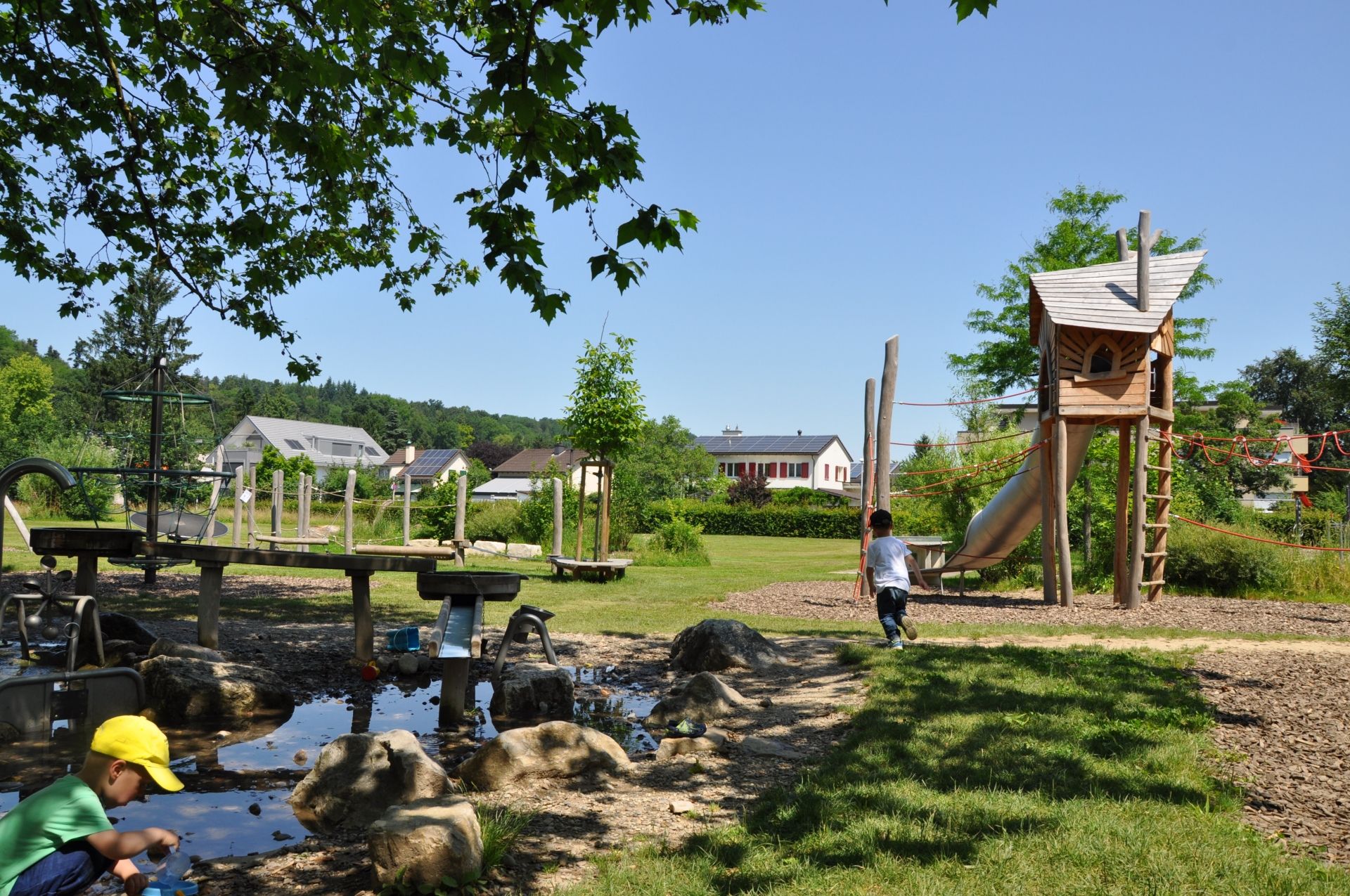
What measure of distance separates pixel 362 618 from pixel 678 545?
51.7 ft

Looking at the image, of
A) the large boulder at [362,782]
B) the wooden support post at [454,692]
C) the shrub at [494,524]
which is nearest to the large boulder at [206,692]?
the wooden support post at [454,692]

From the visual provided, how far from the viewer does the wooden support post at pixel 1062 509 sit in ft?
46.0

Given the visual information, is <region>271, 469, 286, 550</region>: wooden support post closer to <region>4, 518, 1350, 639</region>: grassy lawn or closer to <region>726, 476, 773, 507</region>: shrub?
<region>4, 518, 1350, 639</region>: grassy lawn

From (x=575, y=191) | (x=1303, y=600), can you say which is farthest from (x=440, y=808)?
(x=1303, y=600)

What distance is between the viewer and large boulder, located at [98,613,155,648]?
898 cm

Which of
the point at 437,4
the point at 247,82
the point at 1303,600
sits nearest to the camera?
the point at 247,82

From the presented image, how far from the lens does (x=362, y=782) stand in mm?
4789

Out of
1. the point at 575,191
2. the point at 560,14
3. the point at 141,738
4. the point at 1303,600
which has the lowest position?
the point at 1303,600

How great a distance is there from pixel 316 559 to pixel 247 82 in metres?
3.88

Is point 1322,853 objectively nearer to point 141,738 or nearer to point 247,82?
point 141,738

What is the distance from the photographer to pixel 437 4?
34.8ft

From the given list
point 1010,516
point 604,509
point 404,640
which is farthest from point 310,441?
point 404,640

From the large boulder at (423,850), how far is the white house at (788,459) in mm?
77631

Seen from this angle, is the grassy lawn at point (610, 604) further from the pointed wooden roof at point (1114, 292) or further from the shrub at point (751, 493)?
the shrub at point (751, 493)
